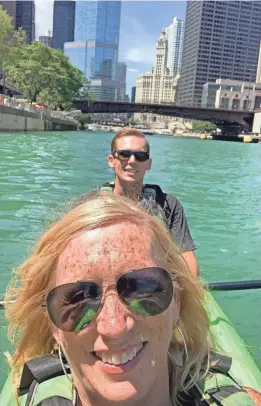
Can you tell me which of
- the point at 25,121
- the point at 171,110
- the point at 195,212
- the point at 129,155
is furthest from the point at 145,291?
the point at 171,110

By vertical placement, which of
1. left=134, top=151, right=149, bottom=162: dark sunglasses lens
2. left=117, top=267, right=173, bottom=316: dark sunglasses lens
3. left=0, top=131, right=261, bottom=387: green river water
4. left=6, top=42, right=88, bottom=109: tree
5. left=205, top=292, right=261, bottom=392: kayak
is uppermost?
left=6, top=42, right=88, bottom=109: tree

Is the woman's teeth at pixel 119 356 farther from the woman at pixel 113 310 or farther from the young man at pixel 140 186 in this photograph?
the young man at pixel 140 186

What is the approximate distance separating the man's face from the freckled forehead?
8.40 ft

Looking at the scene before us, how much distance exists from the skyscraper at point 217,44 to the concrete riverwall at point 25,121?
120m

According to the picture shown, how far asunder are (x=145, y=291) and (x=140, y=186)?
2.65 metres

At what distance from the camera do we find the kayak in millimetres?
2262

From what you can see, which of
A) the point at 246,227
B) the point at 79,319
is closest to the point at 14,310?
the point at 79,319

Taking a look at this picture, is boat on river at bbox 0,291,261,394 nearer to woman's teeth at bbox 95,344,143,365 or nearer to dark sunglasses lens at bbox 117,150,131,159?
woman's teeth at bbox 95,344,143,365

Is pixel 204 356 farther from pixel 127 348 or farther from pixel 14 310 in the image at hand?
pixel 14 310

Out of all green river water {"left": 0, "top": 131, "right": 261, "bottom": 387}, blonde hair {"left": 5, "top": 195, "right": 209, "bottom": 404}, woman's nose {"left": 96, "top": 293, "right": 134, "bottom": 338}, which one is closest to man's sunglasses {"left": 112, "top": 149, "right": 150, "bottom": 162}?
green river water {"left": 0, "top": 131, "right": 261, "bottom": 387}

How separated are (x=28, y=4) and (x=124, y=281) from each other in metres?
217

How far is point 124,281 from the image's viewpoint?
1248 millimetres

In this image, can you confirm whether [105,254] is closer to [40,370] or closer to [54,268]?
[54,268]

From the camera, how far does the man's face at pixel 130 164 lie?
154 inches
